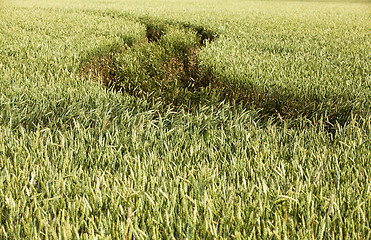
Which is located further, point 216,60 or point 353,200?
point 216,60

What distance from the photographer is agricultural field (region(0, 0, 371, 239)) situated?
1.02 meters

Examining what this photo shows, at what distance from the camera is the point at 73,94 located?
2270 millimetres

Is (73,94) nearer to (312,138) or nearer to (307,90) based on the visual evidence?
(312,138)

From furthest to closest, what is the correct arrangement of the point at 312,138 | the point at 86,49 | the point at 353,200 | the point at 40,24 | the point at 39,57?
the point at 40,24 < the point at 86,49 < the point at 39,57 < the point at 312,138 < the point at 353,200

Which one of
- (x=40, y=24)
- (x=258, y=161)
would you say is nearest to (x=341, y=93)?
(x=258, y=161)

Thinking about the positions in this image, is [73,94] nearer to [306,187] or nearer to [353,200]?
[306,187]

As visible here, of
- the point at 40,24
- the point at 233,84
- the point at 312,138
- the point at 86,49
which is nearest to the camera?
the point at 312,138

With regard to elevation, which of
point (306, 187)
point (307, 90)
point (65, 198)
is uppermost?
point (307, 90)

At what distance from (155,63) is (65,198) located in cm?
283

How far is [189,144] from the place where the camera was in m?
1.65

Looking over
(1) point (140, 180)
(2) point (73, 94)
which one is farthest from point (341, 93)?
(2) point (73, 94)

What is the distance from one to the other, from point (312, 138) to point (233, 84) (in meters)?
1.23

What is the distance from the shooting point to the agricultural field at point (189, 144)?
3.35ft

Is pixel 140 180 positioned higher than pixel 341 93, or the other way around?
pixel 341 93
